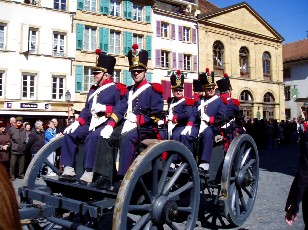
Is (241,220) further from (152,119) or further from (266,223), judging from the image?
(152,119)

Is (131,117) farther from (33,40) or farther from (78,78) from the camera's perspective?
(78,78)

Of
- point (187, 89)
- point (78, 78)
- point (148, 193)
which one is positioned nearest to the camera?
point (148, 193)

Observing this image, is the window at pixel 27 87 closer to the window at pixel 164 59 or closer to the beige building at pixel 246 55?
the window at pixel 164 59

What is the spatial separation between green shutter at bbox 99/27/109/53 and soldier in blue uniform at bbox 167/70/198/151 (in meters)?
23.4

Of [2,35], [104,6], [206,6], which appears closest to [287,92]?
[206,6]

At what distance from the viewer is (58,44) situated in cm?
2736

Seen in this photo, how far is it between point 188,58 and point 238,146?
29873 millimetres

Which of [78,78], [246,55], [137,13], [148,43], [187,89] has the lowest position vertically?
[187,89]

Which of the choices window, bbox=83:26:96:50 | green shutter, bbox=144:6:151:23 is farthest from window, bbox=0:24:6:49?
green shutter, bbox=144:6:151:23

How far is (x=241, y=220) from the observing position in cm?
559

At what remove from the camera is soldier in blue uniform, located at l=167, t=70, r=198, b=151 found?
19.6ft

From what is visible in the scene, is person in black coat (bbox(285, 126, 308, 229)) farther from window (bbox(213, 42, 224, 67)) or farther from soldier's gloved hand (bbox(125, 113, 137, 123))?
window (bbox(213, 42, 224, 67))

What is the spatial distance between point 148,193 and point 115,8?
1119 inches

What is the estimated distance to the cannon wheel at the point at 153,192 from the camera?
3.32 meters
